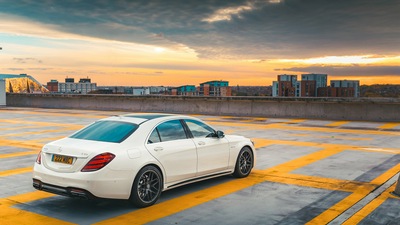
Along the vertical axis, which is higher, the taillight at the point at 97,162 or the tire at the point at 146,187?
the taillight at the point at 97,162

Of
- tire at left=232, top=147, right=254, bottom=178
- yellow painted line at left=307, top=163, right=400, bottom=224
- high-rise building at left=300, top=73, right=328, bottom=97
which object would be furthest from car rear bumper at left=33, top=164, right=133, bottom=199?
high-rise building at left=300, top=73, right=328, bottom=97

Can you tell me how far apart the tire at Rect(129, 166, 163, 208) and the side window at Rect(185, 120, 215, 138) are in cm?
140

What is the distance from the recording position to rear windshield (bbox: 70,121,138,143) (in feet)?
24.7

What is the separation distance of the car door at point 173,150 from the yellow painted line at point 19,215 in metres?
1.85

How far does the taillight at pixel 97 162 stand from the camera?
684cm

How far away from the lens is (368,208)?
7.28 m

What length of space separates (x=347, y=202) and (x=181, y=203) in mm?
2661

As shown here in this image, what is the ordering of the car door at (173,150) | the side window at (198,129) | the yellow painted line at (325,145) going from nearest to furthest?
the car door at (173,150)
the side window at (198,129)
the yellow painted line at (325,145)

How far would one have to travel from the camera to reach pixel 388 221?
6578 mm

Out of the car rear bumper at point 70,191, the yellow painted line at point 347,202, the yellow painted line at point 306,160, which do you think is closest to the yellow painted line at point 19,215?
the car rear bumper at point 70,191

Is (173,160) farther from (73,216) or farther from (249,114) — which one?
(249,114)

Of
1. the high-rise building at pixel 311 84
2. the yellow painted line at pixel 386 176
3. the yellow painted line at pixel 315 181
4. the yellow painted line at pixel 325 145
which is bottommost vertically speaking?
the yellow painted line at pixel 315 181

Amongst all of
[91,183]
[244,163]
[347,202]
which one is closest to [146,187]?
[91,183]

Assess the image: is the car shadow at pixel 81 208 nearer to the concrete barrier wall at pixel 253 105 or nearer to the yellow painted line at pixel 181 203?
the yellow painted line at pixel 181 203
